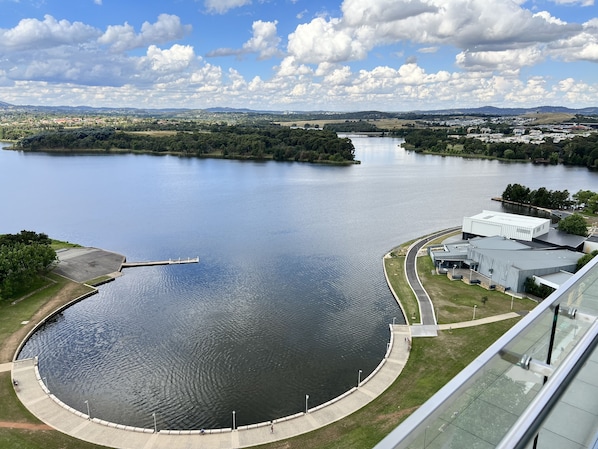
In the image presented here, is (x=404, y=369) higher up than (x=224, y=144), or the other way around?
(x=224, y=144)

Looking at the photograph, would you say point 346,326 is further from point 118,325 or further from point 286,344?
point 118,325

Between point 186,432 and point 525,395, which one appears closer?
point 525,395

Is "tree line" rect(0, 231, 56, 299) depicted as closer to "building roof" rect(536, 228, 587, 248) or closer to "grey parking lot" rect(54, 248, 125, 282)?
"grey parking lot" rect(54, 248, 125, 282)

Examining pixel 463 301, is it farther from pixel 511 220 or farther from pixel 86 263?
pixel 86 263

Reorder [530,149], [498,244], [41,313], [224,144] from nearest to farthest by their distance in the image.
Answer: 1. [41,313]
2. [498,244]
3. [530,149]
4. [224,144]

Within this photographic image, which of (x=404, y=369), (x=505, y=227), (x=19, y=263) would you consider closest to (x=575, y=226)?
(x=505, y=227)

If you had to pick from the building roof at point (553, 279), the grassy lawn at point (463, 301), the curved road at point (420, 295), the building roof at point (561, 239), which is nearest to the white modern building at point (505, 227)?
the building roof at point (561, 239)

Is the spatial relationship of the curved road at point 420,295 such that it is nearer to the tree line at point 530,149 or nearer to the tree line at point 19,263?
the tree line at point 19,263

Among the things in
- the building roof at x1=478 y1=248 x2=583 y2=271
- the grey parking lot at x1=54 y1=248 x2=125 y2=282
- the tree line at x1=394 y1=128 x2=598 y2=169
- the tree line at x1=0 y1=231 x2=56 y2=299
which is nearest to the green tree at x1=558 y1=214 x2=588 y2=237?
the building roof at x1=478 y1=248 x2=583 y2=271
